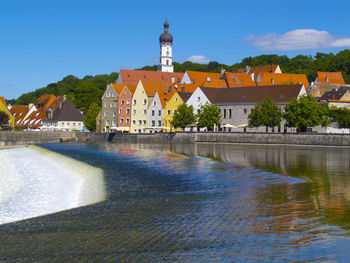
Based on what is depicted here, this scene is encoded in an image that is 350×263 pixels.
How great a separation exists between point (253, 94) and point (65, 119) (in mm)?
53516

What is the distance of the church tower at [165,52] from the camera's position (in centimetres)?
16388

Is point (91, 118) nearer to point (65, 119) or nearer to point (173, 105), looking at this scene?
point (65, 119)

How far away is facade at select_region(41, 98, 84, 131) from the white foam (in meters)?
83.6

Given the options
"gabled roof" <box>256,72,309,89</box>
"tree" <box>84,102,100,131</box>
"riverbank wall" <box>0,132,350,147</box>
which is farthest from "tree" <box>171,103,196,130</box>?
"gabled roof" <box>256,72,309,89</box>

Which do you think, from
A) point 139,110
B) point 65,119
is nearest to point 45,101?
point 65,119

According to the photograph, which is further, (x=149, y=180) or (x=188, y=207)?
(x=149, y=180)

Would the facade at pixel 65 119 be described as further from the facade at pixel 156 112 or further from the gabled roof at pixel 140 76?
the facade at pixel 156 112

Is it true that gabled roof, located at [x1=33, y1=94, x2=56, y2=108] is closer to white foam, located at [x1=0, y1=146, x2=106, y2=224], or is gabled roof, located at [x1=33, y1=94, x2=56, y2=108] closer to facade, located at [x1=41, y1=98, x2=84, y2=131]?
facade, located at [x1=41, y1=98, x2=84, y2=131]

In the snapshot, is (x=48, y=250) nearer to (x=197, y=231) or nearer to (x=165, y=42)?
(x=197, y=231)

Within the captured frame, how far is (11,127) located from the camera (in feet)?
370

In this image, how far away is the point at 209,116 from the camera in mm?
88750

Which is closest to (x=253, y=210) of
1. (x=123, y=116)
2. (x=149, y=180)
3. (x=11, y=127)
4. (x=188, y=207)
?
(x=188, y=207)

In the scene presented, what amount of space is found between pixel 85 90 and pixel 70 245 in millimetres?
129904

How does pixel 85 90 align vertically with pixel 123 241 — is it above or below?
above
